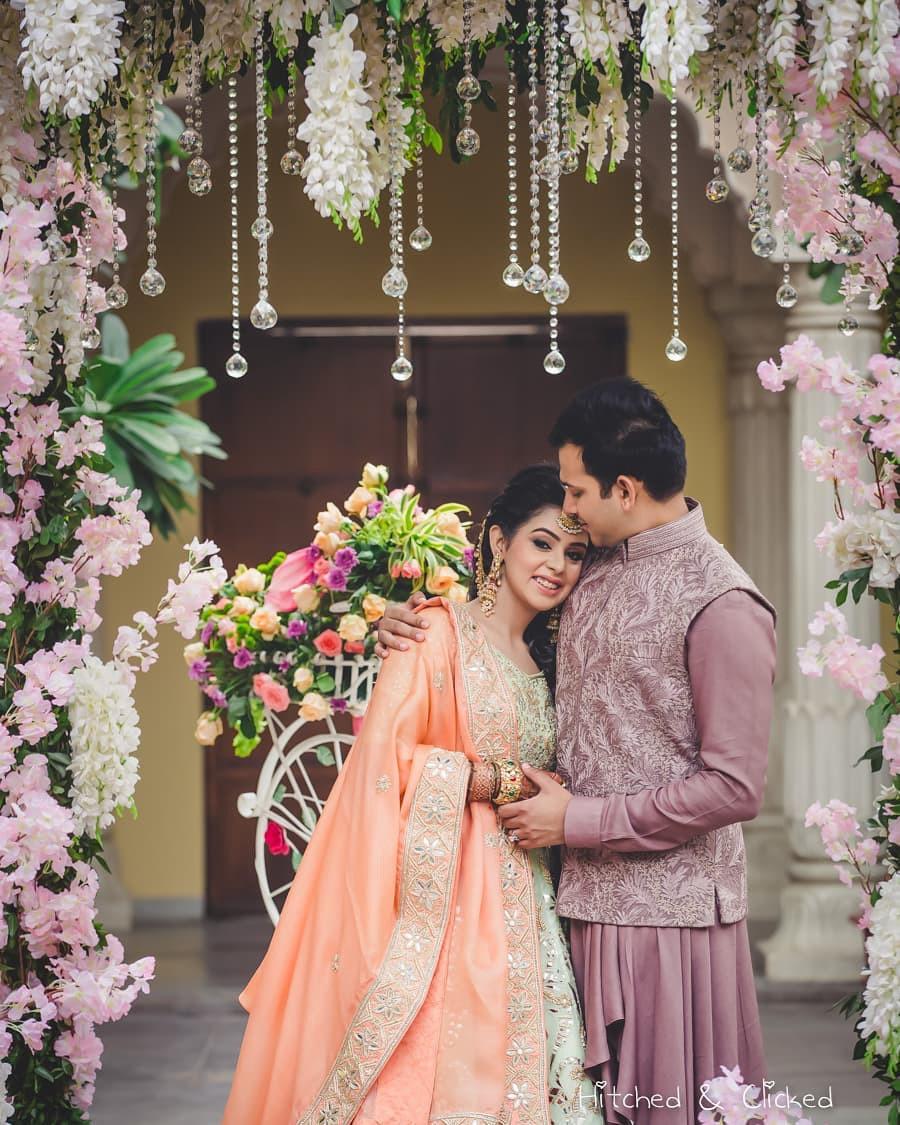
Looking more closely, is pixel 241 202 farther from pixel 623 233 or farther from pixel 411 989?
pixel 411 989

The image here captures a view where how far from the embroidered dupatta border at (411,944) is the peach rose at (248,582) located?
95cm

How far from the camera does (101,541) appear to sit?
2324mm

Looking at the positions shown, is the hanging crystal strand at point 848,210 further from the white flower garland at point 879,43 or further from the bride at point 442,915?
the bride at point 442,915

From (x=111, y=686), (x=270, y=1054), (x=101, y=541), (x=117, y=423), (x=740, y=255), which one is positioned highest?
(x=740, y=255)

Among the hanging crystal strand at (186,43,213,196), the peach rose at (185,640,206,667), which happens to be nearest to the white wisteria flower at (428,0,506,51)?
the hanging crystal strand at (186,43,213,196)

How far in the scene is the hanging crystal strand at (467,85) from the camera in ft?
7.20

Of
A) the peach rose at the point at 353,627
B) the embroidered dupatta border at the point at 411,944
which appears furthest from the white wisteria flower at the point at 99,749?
the peach rose at the point at 353,627

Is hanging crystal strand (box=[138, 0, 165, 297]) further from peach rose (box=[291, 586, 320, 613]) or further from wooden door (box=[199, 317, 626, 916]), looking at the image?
wooden door (box=[199, 317, 626, 916])

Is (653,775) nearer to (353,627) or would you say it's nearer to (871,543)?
(871,543)

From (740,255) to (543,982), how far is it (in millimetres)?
4205

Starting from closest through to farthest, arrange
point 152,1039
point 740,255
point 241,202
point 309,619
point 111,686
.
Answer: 1. point 111,686
2. point 309,619
3. point 152,1039
4. point 740,255
5. point 241,202

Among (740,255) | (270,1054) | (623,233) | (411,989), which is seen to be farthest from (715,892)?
(623,233)

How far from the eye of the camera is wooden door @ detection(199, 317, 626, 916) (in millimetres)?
6336

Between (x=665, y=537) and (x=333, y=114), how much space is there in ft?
2.85
